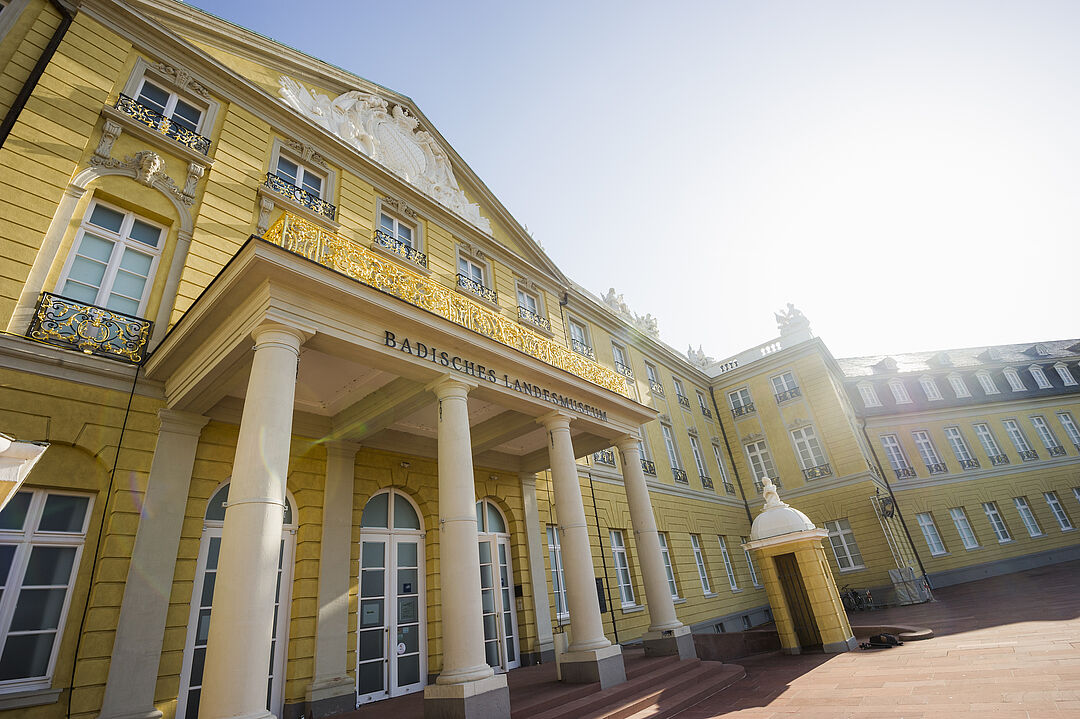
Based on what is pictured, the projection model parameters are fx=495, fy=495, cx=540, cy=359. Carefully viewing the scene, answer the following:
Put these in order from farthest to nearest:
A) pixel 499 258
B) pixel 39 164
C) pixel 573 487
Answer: pixel 499 258 < pixel 573 487 < pixel 39 164

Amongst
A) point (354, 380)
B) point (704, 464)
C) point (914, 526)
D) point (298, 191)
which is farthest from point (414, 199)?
point (914, 526)

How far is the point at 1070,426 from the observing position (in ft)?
97.0

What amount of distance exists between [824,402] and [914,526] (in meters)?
7.43

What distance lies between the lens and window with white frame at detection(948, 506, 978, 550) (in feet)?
79.2

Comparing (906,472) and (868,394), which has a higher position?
(868,394)

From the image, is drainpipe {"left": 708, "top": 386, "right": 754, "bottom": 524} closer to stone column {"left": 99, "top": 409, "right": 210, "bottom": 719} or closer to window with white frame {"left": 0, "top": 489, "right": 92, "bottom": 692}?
stone column {"left": 99, "top": 409, "right": 210, "bottom": 719}

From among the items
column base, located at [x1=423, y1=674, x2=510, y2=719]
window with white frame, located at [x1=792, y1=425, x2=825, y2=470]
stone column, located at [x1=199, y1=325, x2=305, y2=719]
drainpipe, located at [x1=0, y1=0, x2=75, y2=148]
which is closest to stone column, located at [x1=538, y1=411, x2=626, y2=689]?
column base, located at [x1=423, y1=674, x2=510, y2=719]

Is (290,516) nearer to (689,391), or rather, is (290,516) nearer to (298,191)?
(298,191)

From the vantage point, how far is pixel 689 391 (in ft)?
83.5

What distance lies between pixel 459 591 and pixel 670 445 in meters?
15.9

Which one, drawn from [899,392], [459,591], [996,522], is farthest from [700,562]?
[899,392]

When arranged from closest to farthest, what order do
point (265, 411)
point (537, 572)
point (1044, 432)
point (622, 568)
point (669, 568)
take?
1. point (265, 411)
2. point (537, 572)
3. point (622, 568)
4. point (669, 568)
5. point (1044, 432)

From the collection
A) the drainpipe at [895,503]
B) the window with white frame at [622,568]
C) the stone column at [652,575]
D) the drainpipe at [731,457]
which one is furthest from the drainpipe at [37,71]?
the drainpipe at [895,503]

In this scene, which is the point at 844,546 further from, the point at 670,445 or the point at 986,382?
the point at 986,382
